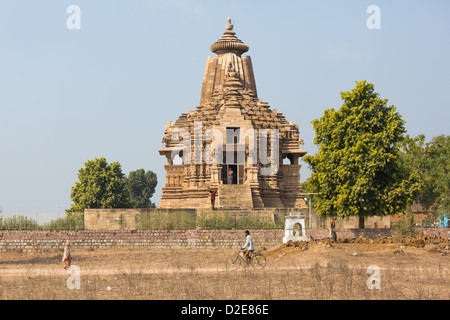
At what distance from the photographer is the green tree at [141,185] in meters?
131

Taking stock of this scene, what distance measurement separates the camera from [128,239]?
41.6m

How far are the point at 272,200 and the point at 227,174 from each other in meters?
4.16

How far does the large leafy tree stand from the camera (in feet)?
140

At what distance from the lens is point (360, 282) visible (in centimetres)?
2380

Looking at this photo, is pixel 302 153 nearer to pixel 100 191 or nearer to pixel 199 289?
pixel 100 191

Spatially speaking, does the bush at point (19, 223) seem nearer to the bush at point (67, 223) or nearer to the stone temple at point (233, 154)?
the bush at point (67, 223)

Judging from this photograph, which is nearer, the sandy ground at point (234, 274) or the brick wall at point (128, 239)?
the sandy ground at point (234, 274)

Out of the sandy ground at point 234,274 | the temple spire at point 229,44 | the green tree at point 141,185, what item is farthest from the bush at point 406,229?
the green tree at point 141,185

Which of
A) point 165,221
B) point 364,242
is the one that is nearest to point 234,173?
point 165,221

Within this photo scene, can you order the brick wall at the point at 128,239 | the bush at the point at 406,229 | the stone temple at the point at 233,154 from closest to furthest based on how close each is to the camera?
the bush at the point at 406,229 < the brick wall at the point at 128,239 < the stone temple at the point at 233,154

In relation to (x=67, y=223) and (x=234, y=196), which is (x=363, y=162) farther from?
(x=67, y=223)

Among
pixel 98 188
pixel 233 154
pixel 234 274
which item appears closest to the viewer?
→ pixel 234 274

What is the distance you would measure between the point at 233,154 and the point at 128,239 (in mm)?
16559
